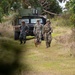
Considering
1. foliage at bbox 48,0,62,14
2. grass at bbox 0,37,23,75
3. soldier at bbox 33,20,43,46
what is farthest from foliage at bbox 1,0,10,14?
foliage at bbox 48,0,62,14

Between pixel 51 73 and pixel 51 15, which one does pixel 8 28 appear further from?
pixel 51 15

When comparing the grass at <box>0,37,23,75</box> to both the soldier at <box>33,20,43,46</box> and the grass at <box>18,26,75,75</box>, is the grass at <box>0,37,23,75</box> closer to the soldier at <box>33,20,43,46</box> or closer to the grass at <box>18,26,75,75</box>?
the grass at <box>18,26,75,75</box>

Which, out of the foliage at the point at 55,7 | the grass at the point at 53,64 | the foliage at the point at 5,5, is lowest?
the foliage at the point at 55,7

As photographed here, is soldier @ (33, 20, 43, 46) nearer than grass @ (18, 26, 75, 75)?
No

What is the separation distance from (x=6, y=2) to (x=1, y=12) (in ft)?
2.79

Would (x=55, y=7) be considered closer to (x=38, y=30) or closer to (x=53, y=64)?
(x=38, y=30)

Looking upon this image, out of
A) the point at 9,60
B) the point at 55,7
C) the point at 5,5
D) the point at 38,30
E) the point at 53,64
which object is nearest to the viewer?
the point at 9,60

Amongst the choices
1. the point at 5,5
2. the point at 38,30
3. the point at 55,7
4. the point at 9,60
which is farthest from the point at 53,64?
the point at 55,7

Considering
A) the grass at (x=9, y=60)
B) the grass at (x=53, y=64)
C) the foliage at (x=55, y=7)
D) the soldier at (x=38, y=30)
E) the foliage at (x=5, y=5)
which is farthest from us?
the foliage at (x=55, y=7)

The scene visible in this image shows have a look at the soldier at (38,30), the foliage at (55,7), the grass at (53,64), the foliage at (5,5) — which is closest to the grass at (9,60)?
the grass at (53,64)

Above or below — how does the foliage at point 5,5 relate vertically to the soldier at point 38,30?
above

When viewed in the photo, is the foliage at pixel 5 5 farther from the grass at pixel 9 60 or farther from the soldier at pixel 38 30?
the grass at pixel 9 60

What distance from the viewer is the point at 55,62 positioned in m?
11.9

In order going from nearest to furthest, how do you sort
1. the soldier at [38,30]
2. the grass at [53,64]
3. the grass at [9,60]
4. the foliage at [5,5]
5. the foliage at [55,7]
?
1. the grass at [9,60]
2. the grass at [53,64]
3. the soldier at [38,30]
4. the foliage at [5,5]
5. the foliage at [55,7]
